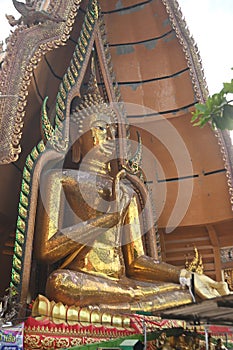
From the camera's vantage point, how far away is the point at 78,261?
3.62 metres

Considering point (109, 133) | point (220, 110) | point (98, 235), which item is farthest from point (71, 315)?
point (109, 133)

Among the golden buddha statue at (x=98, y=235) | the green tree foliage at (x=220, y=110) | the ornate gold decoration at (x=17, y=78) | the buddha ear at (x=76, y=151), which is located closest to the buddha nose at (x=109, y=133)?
the golden buddha statue at (x=98, y=235)

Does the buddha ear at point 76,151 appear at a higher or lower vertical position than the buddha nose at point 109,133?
lower

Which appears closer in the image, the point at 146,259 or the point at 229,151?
the point at 146,259

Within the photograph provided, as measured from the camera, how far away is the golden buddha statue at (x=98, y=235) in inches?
128

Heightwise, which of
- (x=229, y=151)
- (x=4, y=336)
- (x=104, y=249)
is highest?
(x=229, y=151)

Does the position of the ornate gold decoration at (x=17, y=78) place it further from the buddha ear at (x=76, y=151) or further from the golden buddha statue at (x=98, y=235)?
the buddha ear at (x=76, y=151)

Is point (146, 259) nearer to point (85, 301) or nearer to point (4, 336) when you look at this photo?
point (85, 301)

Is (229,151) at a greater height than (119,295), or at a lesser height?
greater

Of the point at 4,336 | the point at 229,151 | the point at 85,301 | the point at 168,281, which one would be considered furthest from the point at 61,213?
the point at 229,151

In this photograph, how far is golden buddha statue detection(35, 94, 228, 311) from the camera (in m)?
3.25

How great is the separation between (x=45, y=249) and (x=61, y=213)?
44 centimetres

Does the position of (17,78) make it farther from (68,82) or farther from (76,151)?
(76,151)

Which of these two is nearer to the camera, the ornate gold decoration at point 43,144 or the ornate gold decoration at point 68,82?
the ornate gold decoration at point 43,144
